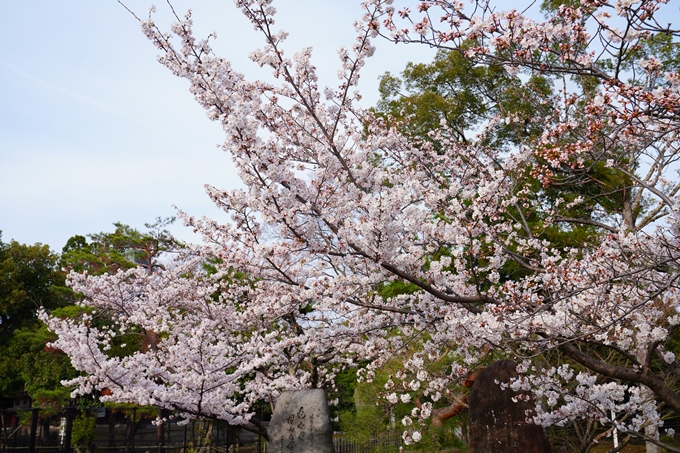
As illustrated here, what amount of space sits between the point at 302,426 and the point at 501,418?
103 inches

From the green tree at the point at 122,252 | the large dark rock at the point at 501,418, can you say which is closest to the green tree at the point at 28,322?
the green tree at the point at 122,252

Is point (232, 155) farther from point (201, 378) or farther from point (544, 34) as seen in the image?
point (201, 378)

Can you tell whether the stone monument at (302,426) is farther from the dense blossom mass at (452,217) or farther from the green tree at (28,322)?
the green tree at (28,322)

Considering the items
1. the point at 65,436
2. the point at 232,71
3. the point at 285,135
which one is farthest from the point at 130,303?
the point at 232,71

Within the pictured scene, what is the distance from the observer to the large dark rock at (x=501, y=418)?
6.32 meters

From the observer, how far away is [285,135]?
6.09m

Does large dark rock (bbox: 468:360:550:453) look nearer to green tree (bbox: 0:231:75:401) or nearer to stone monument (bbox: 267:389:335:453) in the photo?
stone monument (bbox: 267:389:335:453)

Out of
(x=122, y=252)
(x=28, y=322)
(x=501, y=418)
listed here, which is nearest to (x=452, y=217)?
(x=501, y=418)

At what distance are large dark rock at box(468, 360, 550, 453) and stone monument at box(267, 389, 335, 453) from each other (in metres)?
1.95

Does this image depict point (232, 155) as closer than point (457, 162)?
Yes

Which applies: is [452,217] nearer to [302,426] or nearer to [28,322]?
[302,426]

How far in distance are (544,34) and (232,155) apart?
2.81 meters

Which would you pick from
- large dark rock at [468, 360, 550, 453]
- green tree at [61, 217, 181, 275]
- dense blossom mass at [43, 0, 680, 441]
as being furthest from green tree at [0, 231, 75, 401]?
large dark rock at [468, 360, 550, 453]

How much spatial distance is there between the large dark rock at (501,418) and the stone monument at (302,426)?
1953 millimetres
